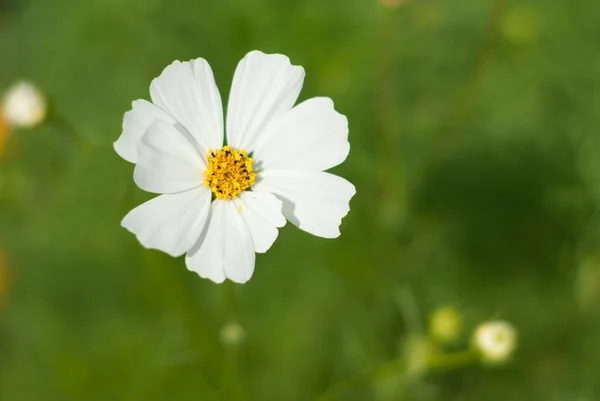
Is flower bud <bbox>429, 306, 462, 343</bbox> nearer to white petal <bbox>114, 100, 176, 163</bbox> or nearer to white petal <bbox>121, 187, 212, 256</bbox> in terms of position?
white petal <bbox>121, 187, 212, 256</bbox>

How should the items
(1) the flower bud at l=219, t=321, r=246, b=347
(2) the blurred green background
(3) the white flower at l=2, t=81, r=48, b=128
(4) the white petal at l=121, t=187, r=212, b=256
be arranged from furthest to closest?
(2) the blurred green background < (3) the white flower at l=2, t=81, r=48, b=128 < (1) the flower bud at l=219, t=321, r=246, b=347 < (4) the white petal at l=121, t=187, r=212, b=256

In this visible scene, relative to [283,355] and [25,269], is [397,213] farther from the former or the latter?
[25,269]

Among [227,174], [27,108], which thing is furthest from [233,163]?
[27,108]

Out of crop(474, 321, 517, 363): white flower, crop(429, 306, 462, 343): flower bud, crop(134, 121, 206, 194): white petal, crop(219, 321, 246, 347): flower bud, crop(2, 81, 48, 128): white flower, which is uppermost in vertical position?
crop(2, 81, 48, 128): white flower

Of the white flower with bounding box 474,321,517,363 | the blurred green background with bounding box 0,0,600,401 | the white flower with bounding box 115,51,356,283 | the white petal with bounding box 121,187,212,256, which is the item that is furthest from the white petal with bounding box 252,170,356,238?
the blurred green background with bounding box 0,0,600,401

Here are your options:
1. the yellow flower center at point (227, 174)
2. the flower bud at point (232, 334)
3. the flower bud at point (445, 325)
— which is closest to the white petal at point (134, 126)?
the yellow flower center at point (227, 174)

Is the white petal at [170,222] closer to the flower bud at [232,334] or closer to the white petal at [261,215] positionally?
the white petal at [261,215]

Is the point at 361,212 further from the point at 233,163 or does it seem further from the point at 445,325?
the point at 233,163
